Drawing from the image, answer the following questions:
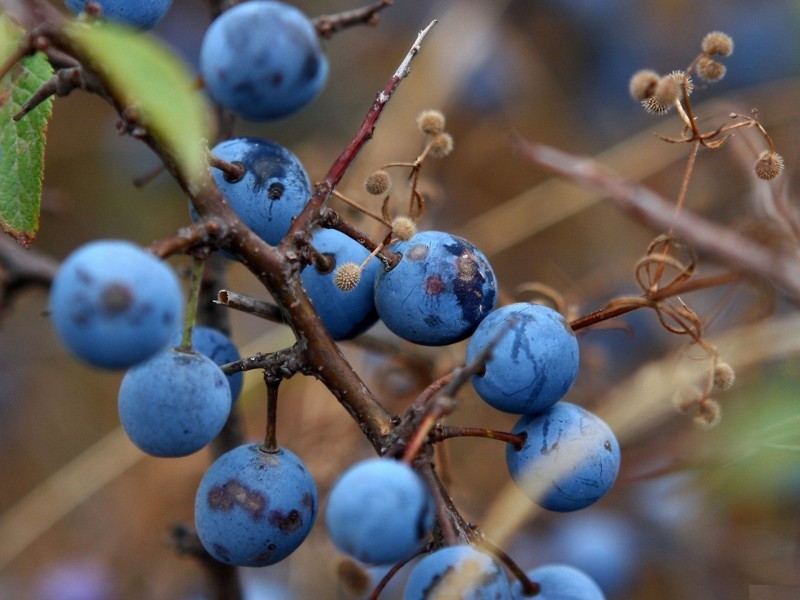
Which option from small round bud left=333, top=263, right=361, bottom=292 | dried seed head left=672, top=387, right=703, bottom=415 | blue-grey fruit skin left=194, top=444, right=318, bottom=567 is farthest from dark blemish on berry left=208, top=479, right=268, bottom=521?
dried seed head left=672, top=387, right=703, bottom=415

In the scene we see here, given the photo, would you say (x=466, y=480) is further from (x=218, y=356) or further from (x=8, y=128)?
(x=8, y=128)

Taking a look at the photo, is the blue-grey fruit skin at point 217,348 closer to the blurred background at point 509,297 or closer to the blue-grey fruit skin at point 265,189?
the blue-grey fruit skin at point 265,189

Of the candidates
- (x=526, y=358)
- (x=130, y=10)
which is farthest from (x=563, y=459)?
(x=130, y=10)

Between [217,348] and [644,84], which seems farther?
[217,348]

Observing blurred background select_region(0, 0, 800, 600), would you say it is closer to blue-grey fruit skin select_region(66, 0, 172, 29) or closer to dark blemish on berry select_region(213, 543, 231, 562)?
dark blemish on berry select_region(213, 543, 231, 562)

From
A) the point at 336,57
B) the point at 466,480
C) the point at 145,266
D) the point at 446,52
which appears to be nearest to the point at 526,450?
the point at 145,266

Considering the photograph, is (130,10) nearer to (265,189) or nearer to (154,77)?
(265,189)
